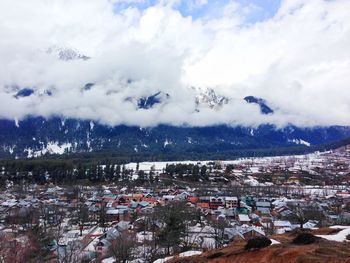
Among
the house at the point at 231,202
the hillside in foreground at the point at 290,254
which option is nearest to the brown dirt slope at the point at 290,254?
the hillside in foreground at the point at 290,254

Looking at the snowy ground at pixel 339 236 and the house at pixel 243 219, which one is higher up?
the snowy ground at pixel 339 236

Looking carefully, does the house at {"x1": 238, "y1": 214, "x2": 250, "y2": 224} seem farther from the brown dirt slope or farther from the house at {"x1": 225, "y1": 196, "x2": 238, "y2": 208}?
the brown dirt slope

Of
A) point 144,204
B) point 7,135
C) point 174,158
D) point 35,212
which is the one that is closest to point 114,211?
point 144,204

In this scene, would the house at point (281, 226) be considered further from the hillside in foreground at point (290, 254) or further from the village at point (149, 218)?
the hillside in foreground at point (290, 254)

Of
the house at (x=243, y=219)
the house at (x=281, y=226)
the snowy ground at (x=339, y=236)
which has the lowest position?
the house at (x=243, y=219)

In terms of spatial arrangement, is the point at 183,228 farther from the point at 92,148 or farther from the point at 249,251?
the point at 92,148

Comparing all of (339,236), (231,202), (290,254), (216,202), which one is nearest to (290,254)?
(290,254)

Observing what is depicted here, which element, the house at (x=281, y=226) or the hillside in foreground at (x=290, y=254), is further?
the house at (x=281, y=226)
